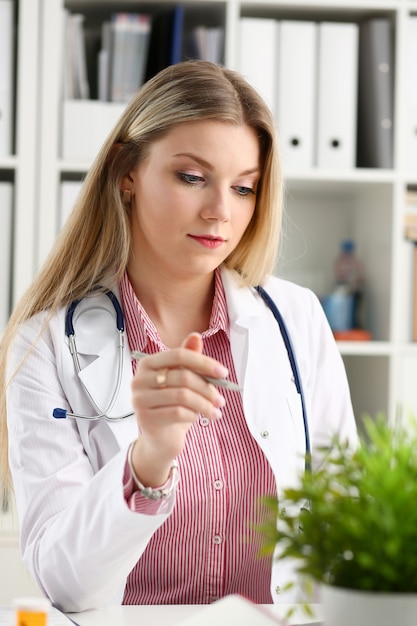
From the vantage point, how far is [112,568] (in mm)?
1208

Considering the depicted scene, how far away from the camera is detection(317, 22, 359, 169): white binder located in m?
2.35

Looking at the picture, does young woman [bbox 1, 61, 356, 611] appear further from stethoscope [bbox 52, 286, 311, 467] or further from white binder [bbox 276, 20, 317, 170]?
white binder [bbox 276, 20, 317, 170]

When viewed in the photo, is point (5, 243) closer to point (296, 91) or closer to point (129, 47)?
point (129, 47)

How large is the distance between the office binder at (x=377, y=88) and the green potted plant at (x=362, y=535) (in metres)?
1.72

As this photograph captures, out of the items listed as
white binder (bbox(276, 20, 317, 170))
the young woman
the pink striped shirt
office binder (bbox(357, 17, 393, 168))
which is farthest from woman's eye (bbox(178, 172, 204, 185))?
office binder (bbox(357, 17, 393, 168))

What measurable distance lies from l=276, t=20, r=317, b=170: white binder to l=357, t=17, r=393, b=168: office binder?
0.14 m

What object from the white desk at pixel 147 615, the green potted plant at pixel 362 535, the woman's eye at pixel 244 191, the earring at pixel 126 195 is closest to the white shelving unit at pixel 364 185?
the earring at pixel 126 195

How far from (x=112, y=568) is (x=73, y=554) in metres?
0.05

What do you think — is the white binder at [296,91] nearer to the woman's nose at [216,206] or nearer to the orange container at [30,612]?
the woman's nose at [216,206]

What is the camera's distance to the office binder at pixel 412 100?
2375 millimetres

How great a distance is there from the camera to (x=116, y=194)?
61.9 inches

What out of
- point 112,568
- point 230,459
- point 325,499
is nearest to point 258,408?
point 230,459

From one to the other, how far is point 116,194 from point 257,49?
0.93 meters

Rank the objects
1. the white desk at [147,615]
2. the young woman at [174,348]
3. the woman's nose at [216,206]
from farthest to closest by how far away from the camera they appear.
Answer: the woman's nose at [216,206] < the young woman at [174,348] < the white desk at [147,615]
